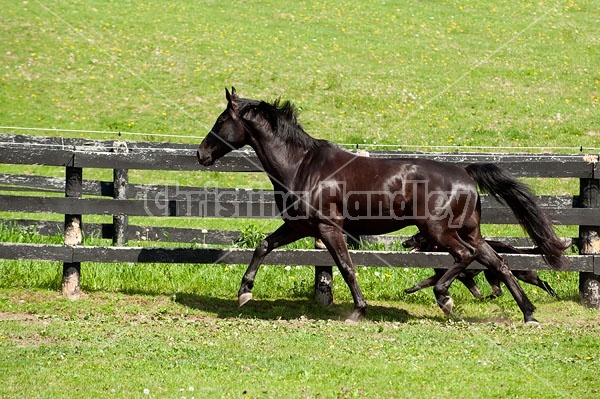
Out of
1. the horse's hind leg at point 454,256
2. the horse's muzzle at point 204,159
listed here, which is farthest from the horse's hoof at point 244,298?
the horse's hind leg at point 454,256

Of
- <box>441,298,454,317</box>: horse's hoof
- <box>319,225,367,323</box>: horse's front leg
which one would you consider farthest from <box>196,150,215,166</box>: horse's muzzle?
<box>441,298,454,317</box>: horse's hoof

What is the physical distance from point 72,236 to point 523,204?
17.7ft

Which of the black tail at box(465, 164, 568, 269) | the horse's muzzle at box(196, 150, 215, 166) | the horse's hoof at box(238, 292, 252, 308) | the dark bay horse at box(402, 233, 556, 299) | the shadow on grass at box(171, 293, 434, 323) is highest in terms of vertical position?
the horse's muzzle at box(196, 150, 215, 166)

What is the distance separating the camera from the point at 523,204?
968 centimetres

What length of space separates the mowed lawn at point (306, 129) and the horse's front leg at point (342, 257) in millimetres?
227

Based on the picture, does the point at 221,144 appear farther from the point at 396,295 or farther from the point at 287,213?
the point at 396,295

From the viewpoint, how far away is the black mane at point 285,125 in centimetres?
949

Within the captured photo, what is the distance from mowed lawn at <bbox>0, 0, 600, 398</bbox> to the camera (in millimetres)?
6848

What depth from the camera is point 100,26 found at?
1199 inches

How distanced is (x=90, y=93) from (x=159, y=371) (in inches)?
811

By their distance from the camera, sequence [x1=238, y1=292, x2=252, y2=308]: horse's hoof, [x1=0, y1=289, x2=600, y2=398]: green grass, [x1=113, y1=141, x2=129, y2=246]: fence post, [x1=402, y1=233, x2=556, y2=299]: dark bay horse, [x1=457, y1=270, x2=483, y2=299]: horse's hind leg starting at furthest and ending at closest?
[x1=113, y1=141, x2=129, y2=246]: fence post, [x1=457, y1=270, x2=483, y2=299]: horse's hind leg, [x1=402, y1=233, x2=556, y2=299]: dark bay horse, [x1=238, y1=292, x2=252, y2=308]: horse's hoof, [x1=0, y1=289, x2=600, y2=398]: green grass

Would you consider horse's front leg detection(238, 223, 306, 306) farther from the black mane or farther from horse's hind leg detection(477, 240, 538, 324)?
horse's hind leg detection(477, 240, 538, 324)

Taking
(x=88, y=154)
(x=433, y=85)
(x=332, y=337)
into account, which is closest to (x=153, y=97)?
(x=433, y=85)

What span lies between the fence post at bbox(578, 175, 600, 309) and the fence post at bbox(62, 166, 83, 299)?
6.17 m
